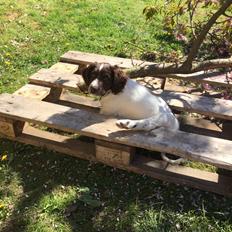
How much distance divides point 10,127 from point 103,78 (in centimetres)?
124

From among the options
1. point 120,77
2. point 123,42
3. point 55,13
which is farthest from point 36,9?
point 120,77

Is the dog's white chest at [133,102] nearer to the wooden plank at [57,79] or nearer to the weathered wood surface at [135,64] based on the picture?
the wooden plank at [57,79]

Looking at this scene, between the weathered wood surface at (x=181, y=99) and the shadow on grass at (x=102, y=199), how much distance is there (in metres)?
0.88

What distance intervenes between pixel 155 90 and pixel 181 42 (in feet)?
7.73

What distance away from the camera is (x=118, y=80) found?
146 inches

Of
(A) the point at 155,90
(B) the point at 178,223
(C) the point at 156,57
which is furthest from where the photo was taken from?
(C) the point at 156,57

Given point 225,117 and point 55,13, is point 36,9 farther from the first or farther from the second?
point 225,117

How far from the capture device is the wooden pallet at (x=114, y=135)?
11.9 ft

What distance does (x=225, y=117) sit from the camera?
4.23 m

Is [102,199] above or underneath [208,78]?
underneath

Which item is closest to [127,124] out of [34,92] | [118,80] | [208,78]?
[118,80]

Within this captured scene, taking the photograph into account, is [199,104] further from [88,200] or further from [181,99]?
[88,200]

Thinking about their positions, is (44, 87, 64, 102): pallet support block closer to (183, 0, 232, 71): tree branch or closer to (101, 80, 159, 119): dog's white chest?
(101, 80, 159, 119): dog's white chest

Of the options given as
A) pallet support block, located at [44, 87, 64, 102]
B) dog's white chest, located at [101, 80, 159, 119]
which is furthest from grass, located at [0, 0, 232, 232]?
pallet support block, located at [44, 87, 64, 102]
